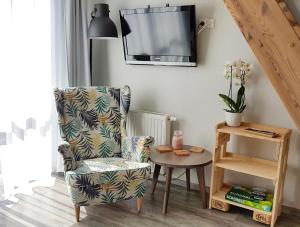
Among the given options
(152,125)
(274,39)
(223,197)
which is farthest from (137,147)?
(274,39)

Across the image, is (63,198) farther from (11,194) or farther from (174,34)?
(174,34)

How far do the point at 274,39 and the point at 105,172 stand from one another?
4.72 feet

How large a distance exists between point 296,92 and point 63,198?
80.4 inches

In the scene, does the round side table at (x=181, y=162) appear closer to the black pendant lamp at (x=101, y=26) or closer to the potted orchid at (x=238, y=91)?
the potted orchid at (x=238, y=91)

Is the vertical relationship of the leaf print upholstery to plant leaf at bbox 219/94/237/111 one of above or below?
Result: below

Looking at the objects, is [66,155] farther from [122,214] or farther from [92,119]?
[122,214]

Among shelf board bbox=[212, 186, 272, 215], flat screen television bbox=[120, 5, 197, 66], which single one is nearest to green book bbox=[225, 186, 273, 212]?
shelf board bbox=[212, 186, 272, 215]

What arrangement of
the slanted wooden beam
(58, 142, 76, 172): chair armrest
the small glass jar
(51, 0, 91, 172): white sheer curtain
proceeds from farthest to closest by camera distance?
(51, 0, 91, 172): white sheer curtain, the small glass jar, (58, 142, 76, 172): chair armrest, the slanted wooden beam

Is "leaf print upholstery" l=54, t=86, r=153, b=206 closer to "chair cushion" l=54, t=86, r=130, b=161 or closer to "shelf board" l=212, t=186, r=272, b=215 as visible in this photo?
"chair cushion" l=54, t=86, r=130, b=161

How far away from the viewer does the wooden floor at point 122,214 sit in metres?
2.35

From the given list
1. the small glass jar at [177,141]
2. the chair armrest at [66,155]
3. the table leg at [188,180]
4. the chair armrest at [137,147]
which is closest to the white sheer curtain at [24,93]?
the chair armrest at [66,155]

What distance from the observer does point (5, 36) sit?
246 centimetres

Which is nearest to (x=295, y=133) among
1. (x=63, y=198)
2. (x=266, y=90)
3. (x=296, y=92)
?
(x=266, y=90)

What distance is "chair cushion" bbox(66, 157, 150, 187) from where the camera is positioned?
2209 mm
